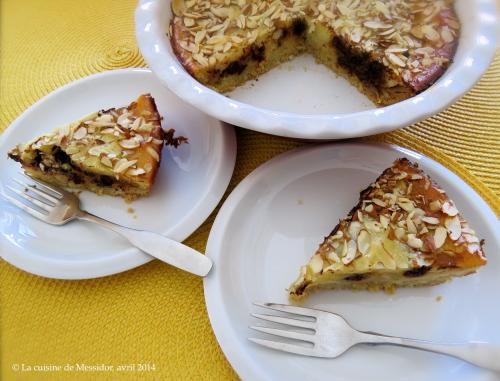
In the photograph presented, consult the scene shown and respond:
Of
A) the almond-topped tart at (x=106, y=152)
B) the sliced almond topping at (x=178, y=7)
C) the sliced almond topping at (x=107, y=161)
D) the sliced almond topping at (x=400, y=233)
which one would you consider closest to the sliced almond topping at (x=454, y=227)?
the sliced almond topping at (x=400, y=233)

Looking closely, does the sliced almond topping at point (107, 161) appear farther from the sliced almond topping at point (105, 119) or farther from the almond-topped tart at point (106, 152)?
the sliced almond topping at point (105, 119)

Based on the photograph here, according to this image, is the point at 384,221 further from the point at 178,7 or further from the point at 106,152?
the point at 178,7

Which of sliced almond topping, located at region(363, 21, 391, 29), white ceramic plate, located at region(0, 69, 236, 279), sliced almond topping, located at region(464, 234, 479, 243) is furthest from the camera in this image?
sliced almond topping, located at region(363, 21, 391, 29)

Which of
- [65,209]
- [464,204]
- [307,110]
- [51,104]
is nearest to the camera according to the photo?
[464,204]

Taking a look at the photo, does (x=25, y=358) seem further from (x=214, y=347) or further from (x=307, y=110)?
(x=307, y=110)

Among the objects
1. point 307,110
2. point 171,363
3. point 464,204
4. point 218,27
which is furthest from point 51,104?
point 464,204

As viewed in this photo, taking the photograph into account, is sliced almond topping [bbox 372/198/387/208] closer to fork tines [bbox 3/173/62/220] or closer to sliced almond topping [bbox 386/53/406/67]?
sliced almond topping [bbox 386/53/406/67]

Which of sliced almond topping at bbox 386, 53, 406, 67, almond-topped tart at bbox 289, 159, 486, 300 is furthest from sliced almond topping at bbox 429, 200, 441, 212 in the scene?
sliced almond topping at bbox 386, 53, 406, 67

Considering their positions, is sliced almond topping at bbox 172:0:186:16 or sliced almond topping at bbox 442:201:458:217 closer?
sliced almond topping at bbox 442:201:458:217
